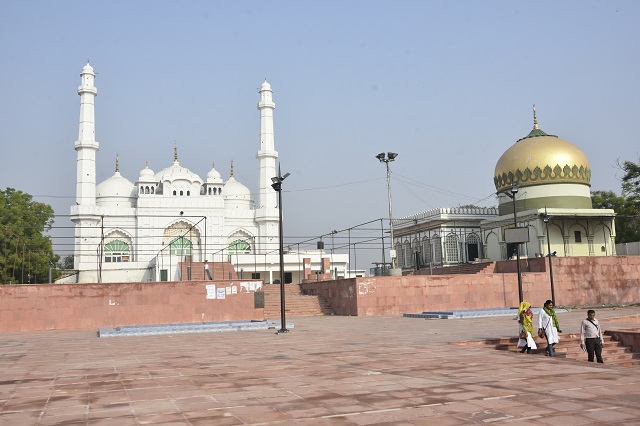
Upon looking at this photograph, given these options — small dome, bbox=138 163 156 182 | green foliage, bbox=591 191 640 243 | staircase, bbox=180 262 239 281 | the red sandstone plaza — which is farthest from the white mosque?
the red sandstone plaza

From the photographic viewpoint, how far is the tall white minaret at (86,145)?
50.0 m

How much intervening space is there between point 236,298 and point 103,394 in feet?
49.5

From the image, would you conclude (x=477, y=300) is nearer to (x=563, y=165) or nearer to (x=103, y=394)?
(x=563, y=165)

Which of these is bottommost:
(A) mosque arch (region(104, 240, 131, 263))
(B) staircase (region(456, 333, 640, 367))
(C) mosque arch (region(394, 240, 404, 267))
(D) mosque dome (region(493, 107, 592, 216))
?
(B) staircase (region(456, 333, 640, 367))

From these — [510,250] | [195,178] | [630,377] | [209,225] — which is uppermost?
[195,178]

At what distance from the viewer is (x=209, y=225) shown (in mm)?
52844

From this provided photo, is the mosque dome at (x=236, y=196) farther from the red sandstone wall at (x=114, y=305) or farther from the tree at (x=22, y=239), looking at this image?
the red sandstone wall at (x=114, y=305)

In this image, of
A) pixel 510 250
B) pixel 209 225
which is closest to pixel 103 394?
pixel 510 250

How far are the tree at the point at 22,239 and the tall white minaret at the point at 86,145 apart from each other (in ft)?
26.4

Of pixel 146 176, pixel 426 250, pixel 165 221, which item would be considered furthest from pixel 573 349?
pixel 146 176

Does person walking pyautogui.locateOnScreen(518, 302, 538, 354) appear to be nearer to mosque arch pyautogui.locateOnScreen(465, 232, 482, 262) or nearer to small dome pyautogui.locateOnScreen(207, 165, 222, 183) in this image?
mosque arch pyautogui.locateOnScreen(465, 232, 482, 262)

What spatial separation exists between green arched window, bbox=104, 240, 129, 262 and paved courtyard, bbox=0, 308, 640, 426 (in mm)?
38985

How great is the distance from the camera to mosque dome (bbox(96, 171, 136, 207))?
55781 mm

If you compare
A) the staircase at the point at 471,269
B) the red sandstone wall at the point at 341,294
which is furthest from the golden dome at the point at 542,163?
the red sandstone wall at the point at 341,294
